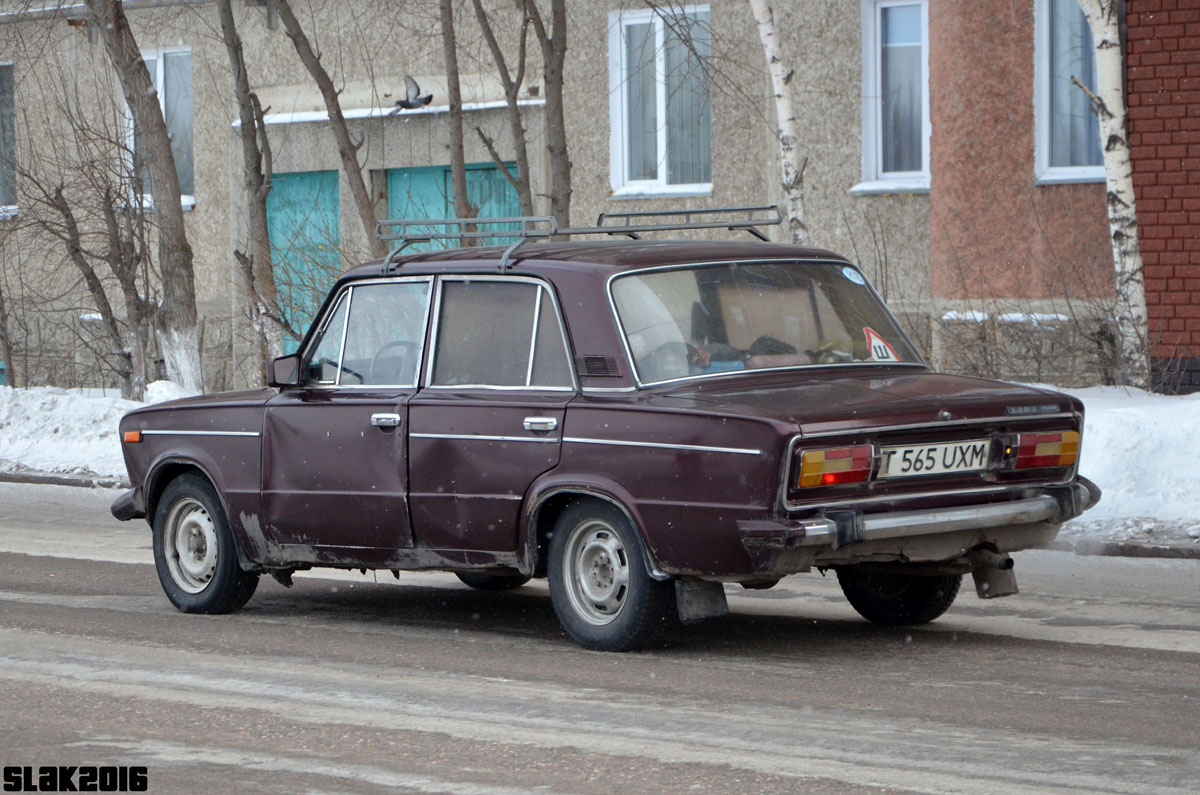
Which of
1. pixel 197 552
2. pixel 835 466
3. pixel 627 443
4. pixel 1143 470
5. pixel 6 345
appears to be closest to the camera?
pixel 835 466

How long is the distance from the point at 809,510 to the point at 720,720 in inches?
38.2

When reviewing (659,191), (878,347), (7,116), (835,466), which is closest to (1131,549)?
(878,347)

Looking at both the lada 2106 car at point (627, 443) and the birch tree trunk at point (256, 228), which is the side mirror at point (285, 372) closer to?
the lada 2106 car at point (627, 443)

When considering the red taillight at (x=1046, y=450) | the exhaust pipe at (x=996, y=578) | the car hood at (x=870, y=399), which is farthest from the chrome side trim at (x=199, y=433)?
the red taillight at (x=1046, y=450)

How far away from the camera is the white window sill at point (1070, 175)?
57.4 ft

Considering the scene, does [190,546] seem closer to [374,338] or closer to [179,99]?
[374,338]

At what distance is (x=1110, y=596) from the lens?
9273 millimetres

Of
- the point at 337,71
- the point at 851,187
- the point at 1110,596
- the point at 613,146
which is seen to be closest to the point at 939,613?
the point at 1110,596

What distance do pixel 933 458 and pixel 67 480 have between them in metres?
10.8

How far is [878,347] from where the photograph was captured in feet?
26.9

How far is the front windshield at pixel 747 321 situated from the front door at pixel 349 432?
119 centimetres

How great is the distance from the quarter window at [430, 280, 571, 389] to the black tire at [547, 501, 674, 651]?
603mm

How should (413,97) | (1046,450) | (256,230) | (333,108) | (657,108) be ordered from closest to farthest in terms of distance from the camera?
1. (1046,450)
2. (333,108)
3. (256,230)
4. (657,108)
5. (413,97)

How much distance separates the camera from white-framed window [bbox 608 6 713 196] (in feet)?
69.2
